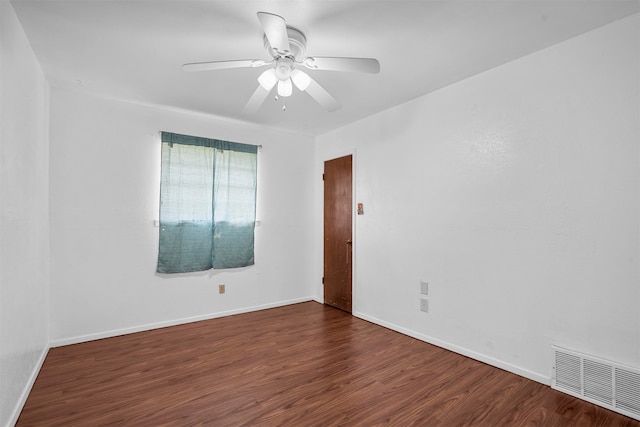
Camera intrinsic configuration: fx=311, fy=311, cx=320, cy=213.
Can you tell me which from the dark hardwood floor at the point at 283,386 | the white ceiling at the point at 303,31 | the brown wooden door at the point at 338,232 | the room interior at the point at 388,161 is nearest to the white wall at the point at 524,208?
the room interior at the point at 388,161

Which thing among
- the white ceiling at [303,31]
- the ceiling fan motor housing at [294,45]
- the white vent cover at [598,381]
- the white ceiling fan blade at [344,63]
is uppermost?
the white ceiling at [303,31]

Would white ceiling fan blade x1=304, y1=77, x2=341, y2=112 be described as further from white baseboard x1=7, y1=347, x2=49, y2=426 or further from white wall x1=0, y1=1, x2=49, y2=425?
white baseboard x1=7, y1=347, x2=49, y2=426

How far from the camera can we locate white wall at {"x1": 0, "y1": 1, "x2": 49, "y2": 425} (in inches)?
71.2

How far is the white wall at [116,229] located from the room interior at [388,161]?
0.06ft

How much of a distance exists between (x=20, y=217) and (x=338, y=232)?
3335 mm

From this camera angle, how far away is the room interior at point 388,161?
6.68ft

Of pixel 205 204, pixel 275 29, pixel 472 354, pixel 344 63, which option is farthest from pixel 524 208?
pixel 205 204

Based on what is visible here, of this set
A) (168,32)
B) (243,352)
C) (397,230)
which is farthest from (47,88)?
(397,230)

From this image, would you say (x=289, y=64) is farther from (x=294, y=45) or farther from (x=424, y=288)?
(x=424, y=288)

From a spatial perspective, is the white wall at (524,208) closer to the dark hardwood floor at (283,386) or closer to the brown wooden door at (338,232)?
the dark hardwood floor at (283,386)

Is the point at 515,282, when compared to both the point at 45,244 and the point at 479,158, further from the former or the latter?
the point at 45,244

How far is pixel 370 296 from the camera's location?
3963 millimetres

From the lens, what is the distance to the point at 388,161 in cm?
375

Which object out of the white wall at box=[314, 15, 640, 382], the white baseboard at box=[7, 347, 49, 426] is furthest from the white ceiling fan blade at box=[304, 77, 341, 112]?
the white baseboard at box=[7, 347, 49, 426]
